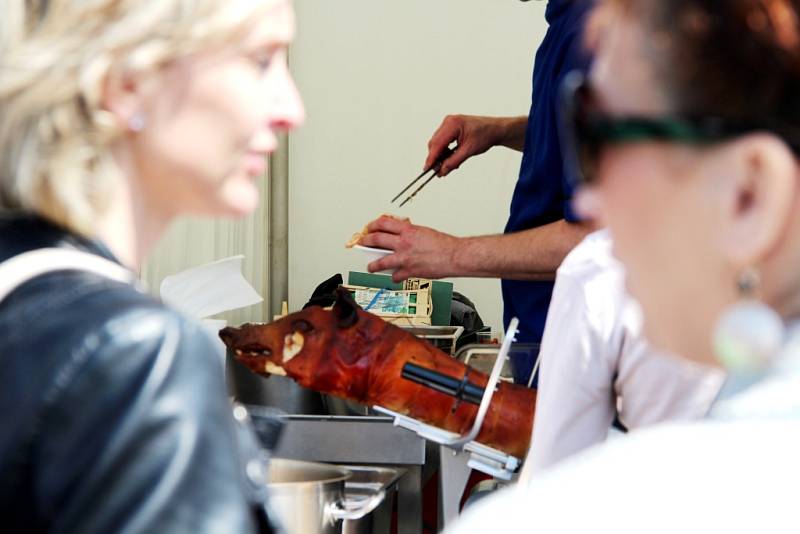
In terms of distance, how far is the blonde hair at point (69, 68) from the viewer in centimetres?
91

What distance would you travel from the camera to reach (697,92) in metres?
0.71

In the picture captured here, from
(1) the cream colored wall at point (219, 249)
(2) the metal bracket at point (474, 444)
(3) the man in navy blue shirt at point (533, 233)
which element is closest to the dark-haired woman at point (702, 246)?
(2) the metal bracket at point (474, 444)

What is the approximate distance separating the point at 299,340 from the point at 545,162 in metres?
0.72

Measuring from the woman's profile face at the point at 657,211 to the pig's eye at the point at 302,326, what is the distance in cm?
175

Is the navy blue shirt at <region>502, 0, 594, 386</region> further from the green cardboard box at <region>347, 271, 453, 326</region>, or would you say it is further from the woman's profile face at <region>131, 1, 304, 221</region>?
the green cardboard box at <region>347, 271, 453, 326</region>

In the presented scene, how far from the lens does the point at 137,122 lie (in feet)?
3.11

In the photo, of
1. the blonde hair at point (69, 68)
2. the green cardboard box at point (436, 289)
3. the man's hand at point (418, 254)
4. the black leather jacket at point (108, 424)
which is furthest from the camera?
the green cardboard box at point (436, 289)

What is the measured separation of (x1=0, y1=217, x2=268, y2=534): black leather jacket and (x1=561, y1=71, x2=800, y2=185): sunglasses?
34 centimetres

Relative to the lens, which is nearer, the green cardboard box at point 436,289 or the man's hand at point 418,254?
the man's hand at point 418,254

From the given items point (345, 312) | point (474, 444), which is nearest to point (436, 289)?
point (345, 312)

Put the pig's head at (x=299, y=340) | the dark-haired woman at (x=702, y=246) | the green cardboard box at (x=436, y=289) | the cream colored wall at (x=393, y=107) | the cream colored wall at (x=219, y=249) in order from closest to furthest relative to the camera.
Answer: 1. the dark-haired woman at (x=702, y=246)
2. the pig's head at (x=299, y=340)
3. the green cardboard box at (x=436, y=289)
4. the cream colored wall at (x=219, y=249)
5. the cream colored wall at (x=393, y=107)

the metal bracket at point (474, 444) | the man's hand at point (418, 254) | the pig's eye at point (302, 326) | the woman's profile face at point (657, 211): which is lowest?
the metal bracket at point (474, 444)

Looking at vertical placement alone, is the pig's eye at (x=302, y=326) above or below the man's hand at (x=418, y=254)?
below

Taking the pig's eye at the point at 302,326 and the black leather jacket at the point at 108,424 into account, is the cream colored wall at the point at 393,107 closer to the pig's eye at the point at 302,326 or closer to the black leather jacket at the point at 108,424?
the pig's eye at the point at 302,326
